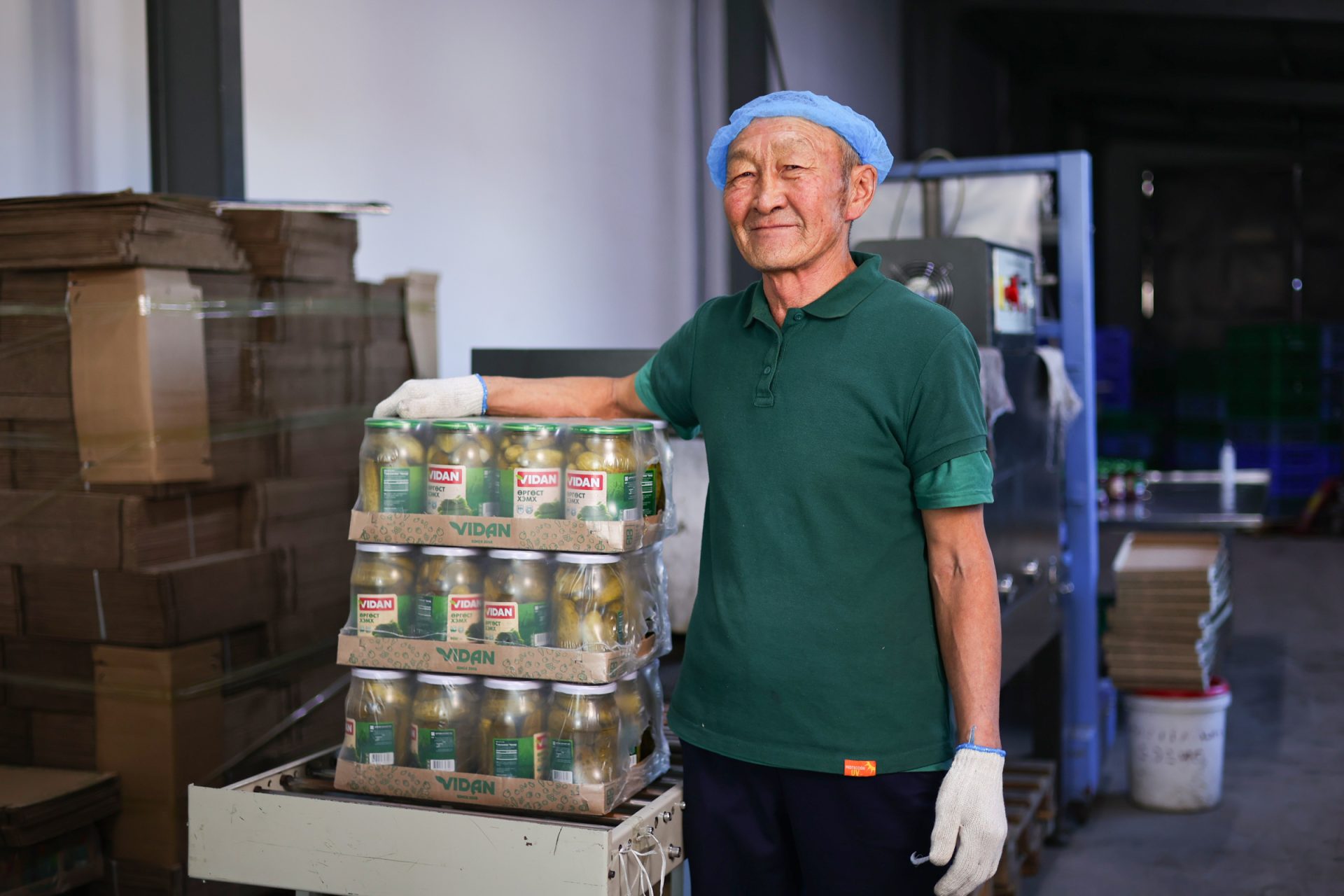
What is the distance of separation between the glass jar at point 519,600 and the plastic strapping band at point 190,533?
1.37 meters

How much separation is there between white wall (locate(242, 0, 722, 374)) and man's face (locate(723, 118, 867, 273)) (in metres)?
2.80

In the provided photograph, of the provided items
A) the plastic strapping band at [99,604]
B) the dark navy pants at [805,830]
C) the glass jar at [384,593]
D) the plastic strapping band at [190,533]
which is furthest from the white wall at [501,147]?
the dark navy pants at [805,830]

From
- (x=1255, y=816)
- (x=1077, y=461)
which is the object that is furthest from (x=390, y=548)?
(x=1255, y=816)

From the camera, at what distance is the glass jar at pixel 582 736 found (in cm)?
240

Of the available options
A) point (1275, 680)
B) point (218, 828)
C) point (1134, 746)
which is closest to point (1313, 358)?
point (1275, 680)

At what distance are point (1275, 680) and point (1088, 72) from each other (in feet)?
34.3

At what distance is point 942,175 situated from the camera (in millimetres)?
5402

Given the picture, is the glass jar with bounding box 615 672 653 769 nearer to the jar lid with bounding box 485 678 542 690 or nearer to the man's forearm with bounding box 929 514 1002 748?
Answer: the jar lid with bounding box 485 678 542 690

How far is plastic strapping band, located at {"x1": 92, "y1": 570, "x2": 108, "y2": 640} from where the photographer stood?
3338 millimetres

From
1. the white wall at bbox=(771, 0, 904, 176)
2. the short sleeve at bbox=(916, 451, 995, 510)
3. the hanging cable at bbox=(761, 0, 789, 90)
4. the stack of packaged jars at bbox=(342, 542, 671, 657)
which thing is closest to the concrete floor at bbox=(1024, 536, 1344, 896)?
the stack of packaged jars at bbox=(342, 542, 671, 657)

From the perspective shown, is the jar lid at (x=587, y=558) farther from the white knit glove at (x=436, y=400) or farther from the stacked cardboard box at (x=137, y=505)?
the stacked cardboard box at (x=137, y=505)

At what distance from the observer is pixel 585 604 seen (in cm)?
242

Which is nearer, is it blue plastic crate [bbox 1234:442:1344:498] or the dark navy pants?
the dark navy pants

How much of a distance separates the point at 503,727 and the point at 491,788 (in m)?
0.11
